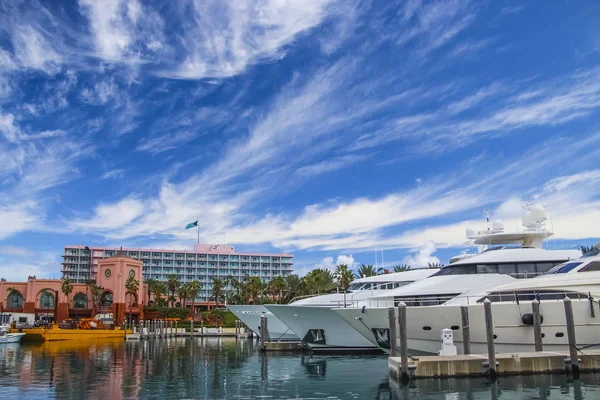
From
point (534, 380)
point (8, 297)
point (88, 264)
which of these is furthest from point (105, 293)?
point (534, 380)

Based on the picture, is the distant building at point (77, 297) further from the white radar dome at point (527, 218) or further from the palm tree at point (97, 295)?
the white radar dome at point (527, 218)

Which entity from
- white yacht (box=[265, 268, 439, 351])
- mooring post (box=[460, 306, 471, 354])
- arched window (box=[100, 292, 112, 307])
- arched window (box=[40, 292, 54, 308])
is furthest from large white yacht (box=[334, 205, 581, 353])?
arched window (box=[40, 292, 54, 308])

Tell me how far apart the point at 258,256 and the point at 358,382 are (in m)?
116

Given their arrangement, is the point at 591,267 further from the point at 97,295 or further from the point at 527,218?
the point at 97,295

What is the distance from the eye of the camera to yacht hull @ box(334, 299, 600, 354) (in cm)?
2180

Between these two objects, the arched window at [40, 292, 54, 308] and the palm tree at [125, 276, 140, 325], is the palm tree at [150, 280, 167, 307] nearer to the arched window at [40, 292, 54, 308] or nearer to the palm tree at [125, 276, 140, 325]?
the palm tree at [125, 276, 140, 325]

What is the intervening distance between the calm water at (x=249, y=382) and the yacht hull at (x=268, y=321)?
941 cm

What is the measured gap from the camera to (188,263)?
131 m

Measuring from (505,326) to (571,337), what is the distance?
2.72 metres

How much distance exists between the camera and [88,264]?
5027 inches

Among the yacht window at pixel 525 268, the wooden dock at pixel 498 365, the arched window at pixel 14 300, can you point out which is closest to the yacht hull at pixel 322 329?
the yacht window at pixel 525 268

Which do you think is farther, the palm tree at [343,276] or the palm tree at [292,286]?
the palm tree at [292,286]

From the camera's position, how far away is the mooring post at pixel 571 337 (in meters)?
20.1

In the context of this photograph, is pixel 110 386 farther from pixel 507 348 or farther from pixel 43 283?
pixel 43 283
